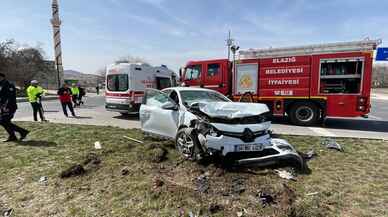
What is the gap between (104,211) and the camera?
112 inches

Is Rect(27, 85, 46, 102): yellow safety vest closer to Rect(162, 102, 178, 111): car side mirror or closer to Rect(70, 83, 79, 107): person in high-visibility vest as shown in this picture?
Rect(162, 102, 178, 111): car side mirror

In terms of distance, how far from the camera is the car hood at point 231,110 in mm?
4094

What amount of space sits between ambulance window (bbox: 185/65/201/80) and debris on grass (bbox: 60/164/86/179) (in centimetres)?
759

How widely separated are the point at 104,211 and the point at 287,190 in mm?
2458

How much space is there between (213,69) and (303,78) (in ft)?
12.4

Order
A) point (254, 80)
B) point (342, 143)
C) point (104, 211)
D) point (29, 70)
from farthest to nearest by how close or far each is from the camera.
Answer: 1. point (29, 70)
2. point (254, 80)
3. point (342, 143)
4. point (104, 211)

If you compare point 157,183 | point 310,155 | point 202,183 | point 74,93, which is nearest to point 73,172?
point 157,183

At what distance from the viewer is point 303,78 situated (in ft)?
29.1

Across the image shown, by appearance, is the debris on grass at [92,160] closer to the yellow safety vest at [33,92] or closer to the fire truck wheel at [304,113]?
the yellow safety vest at [33,92]

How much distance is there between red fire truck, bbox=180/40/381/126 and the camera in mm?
8171

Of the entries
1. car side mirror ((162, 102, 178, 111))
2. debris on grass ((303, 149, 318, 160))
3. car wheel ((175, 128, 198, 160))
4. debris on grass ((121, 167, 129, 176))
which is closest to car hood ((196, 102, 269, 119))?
car wheel ((175, 128, 198, 160))

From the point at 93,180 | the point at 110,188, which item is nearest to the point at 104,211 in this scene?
the point at 110,188

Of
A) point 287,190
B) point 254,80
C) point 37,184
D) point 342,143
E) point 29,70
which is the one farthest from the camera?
point 29,70

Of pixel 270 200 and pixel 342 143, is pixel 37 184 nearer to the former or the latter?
pixel 270 200
